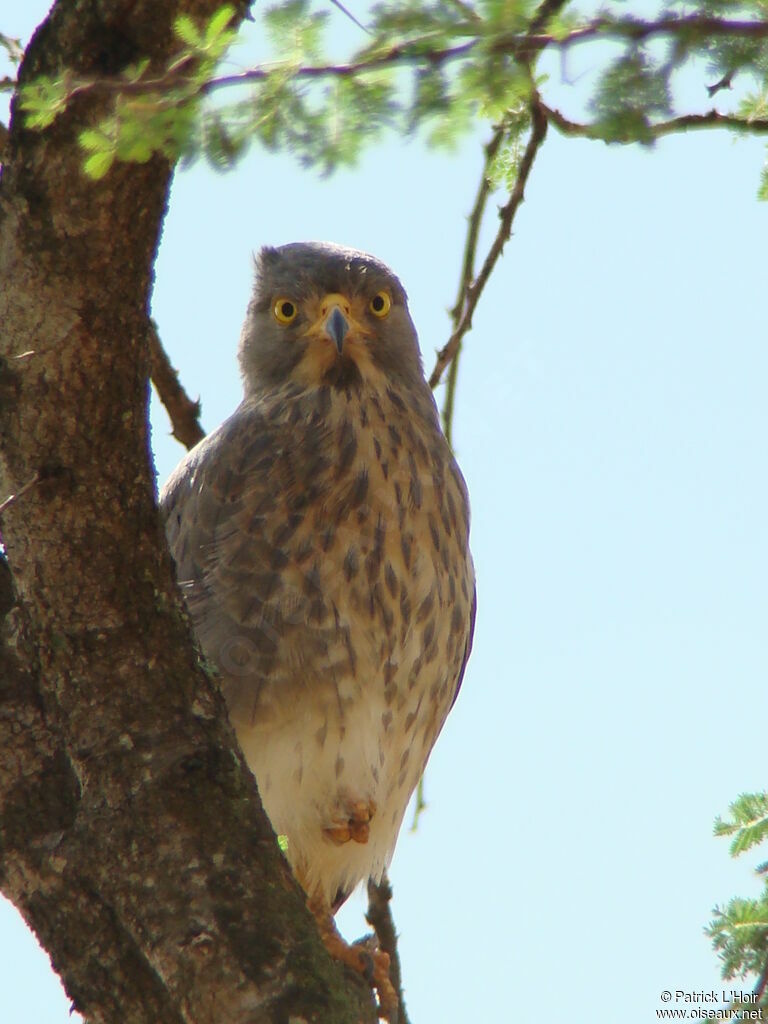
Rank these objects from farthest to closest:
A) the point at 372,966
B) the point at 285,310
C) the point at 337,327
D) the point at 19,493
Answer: the point at 285,310 < the point at 337,327 < the point at 372,966 < the point at 19,493

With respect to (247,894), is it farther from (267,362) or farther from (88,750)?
A: (267,362)

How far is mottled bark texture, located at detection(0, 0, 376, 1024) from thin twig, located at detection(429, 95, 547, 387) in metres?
2.11

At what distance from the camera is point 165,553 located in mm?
3184

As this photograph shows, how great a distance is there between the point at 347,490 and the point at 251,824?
185 cm

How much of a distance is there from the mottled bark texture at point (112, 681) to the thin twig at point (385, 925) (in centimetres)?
146

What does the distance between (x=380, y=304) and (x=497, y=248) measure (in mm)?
667

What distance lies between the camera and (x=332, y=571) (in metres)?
Result: 4.62

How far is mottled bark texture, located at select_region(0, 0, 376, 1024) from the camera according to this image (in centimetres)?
282

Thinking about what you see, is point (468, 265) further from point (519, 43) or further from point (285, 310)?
point (519, 43)

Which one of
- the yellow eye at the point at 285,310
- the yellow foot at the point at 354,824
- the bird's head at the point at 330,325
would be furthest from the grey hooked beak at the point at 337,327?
the yellow foot at the point at 354,824

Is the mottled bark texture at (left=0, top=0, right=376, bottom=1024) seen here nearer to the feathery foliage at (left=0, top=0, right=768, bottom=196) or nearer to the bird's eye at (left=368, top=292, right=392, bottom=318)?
the feathery foliage at (left=0, top=0, right=768, bottom=196)

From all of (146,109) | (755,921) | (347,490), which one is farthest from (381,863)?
(146,109)

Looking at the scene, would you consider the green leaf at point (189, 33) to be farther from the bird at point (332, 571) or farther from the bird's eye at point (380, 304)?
the bird's eye at point (380, 304)

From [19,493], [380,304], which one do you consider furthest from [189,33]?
[380,304]
